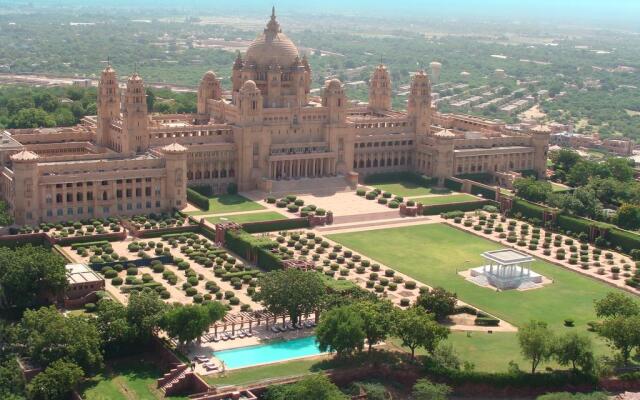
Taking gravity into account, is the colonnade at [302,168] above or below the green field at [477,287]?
above

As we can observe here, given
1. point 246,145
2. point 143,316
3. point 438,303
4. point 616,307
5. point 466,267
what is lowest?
point 466,267

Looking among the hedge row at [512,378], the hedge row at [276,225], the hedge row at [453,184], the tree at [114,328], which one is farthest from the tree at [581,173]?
the tree at [114,328]

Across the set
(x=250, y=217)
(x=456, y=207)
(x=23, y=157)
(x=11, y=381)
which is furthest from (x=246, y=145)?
(x=11, y=381)

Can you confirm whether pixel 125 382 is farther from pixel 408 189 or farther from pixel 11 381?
pixel 408 189

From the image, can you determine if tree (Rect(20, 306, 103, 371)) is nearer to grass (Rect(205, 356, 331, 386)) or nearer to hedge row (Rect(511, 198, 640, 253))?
grass (Rect(205, 356, 331, 386))

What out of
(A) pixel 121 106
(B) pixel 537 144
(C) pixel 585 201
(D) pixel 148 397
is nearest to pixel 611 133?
(B) pixel 537 144

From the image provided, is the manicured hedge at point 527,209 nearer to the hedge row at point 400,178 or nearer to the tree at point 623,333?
the hedge row at point 400,178
